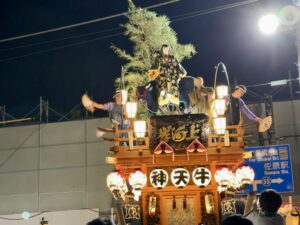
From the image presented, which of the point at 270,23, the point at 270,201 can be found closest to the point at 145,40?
the point at 270,23

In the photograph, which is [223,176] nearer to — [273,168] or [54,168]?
[273,168]

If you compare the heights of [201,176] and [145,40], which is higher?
[145,40]

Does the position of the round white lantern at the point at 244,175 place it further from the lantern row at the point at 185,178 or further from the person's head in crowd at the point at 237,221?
the person's head in crowd at the point at 237,221

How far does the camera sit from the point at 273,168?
1470 cm

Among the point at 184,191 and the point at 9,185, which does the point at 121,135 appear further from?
the point at 9,185

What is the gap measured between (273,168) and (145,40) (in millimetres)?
6032

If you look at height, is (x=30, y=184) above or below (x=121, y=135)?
below

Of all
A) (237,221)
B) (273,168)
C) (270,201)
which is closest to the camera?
(237,221)

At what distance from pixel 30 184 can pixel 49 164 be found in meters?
1.05

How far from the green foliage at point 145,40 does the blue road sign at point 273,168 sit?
4.28 metres

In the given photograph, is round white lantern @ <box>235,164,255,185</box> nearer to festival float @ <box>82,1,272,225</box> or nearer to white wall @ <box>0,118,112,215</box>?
festival float @ <box>82,1,272,225</box>

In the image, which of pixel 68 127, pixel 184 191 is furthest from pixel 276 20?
pixel 68 127

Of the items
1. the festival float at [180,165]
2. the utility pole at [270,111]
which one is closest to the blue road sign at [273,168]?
the utility pole at [270,111]

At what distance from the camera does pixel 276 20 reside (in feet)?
35.8
